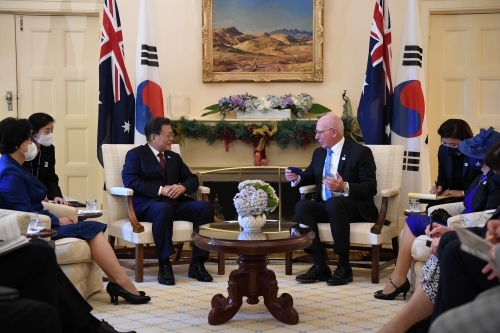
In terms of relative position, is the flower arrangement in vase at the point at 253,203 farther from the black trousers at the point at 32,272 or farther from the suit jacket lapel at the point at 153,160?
the black trousers at the point at 32,272

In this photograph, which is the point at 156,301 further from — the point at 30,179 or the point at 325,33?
the point at 325,33

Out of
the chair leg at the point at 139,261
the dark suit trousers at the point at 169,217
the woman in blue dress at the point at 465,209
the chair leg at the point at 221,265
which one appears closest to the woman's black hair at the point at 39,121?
the dark suit trousers at the point at 169,217

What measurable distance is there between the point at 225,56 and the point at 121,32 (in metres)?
1.05

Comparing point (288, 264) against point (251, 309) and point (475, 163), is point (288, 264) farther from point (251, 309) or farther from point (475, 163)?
point (475, 163)

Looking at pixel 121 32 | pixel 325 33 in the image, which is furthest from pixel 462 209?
pixel 121 32

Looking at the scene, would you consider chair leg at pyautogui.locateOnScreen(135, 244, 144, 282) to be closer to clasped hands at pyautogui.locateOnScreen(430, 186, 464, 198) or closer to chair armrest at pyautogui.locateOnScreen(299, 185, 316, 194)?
chair armrest at pyautogui.locateOnScreen(299, 185, 316, 194)

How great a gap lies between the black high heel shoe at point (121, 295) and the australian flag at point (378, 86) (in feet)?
9.23

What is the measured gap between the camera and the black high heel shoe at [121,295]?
4.28 m

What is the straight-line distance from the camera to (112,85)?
6316 mm

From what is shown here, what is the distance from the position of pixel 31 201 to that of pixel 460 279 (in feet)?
8.94

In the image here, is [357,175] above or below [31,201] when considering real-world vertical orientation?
above

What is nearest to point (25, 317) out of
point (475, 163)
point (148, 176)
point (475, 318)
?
point (475, 318)

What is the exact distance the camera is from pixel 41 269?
9.53 ft

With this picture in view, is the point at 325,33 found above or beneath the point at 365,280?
above
